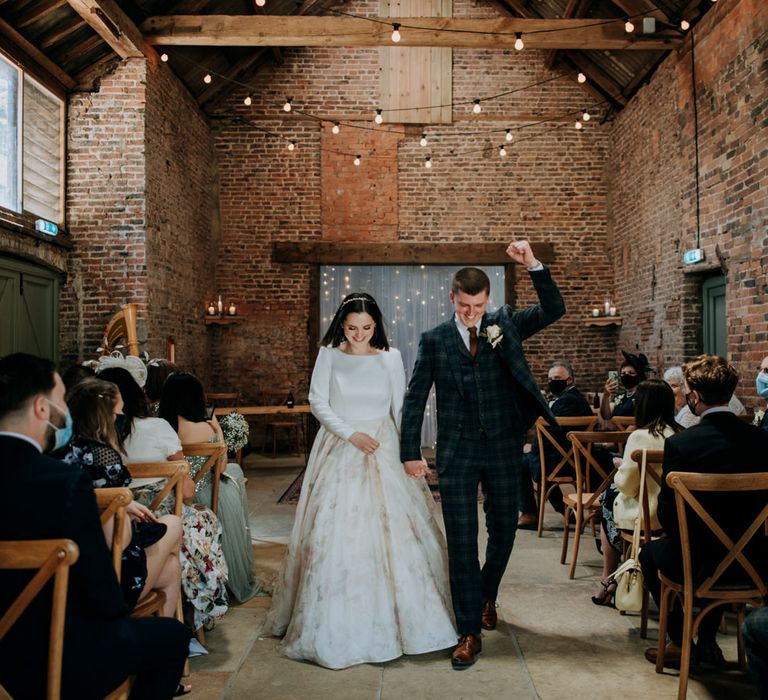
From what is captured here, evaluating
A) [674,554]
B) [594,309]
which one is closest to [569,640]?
[674,554]

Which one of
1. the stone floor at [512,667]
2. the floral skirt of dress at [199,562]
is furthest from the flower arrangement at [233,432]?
the floral skirt of dress at [199,562]

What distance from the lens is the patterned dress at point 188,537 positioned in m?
3.18

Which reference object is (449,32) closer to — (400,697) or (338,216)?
(338,216)

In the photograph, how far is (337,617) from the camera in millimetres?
→ 2979

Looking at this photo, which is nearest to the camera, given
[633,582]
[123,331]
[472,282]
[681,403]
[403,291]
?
[472,282]

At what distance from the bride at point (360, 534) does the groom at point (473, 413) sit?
13cm

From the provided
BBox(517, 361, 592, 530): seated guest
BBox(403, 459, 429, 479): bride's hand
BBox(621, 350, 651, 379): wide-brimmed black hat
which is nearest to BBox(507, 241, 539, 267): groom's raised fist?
BBox(403, 459, 429, 479): bride's hand

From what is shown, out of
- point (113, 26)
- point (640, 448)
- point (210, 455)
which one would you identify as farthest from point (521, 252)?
point (113, 26)

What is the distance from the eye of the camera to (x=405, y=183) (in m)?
10.6

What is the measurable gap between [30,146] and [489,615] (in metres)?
5.96

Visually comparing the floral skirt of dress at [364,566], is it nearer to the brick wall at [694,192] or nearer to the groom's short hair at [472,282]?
the groom's short hair at [472,282]

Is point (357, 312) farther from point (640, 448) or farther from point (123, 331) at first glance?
point (123, 331)

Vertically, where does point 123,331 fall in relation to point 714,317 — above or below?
below

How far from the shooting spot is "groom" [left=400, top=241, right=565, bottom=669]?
3.03 meters
